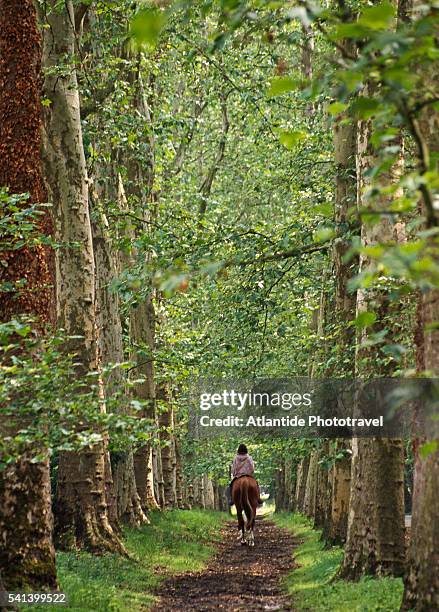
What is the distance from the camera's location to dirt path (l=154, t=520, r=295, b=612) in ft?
44.2

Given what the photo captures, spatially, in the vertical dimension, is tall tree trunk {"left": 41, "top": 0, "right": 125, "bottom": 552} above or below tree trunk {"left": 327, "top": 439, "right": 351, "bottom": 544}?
above

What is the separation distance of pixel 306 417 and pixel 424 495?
11.1m

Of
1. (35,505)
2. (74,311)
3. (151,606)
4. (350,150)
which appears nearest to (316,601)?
(151,606)

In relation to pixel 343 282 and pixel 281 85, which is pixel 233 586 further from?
pixel 281 85

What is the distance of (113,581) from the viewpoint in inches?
551

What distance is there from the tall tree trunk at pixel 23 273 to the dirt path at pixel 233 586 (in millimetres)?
2882

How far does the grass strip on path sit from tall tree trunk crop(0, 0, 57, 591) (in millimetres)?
3634

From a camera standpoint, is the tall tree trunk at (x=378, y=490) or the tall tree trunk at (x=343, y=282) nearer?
the tall tree trunk at (x=378, y=490)

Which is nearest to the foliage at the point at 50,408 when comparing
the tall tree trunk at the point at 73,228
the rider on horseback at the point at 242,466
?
the tall tree trunk at the point at 73,228

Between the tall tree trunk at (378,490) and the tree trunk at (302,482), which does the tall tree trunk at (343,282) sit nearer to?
the tall tree trunk at (378,490)

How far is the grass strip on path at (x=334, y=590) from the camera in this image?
1095 cm

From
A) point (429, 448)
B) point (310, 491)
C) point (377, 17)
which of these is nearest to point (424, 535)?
point (429, 448)

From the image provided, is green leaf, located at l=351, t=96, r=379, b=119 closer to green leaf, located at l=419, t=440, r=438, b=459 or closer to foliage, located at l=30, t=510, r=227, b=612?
green leaf, located at l=419, t=440, r=438, b=459

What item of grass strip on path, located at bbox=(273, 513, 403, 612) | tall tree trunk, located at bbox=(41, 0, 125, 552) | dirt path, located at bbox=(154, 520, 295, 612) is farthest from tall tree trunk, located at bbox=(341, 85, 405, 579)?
tall tree trunk, located at bbox=(41, 0, 125, 552)
